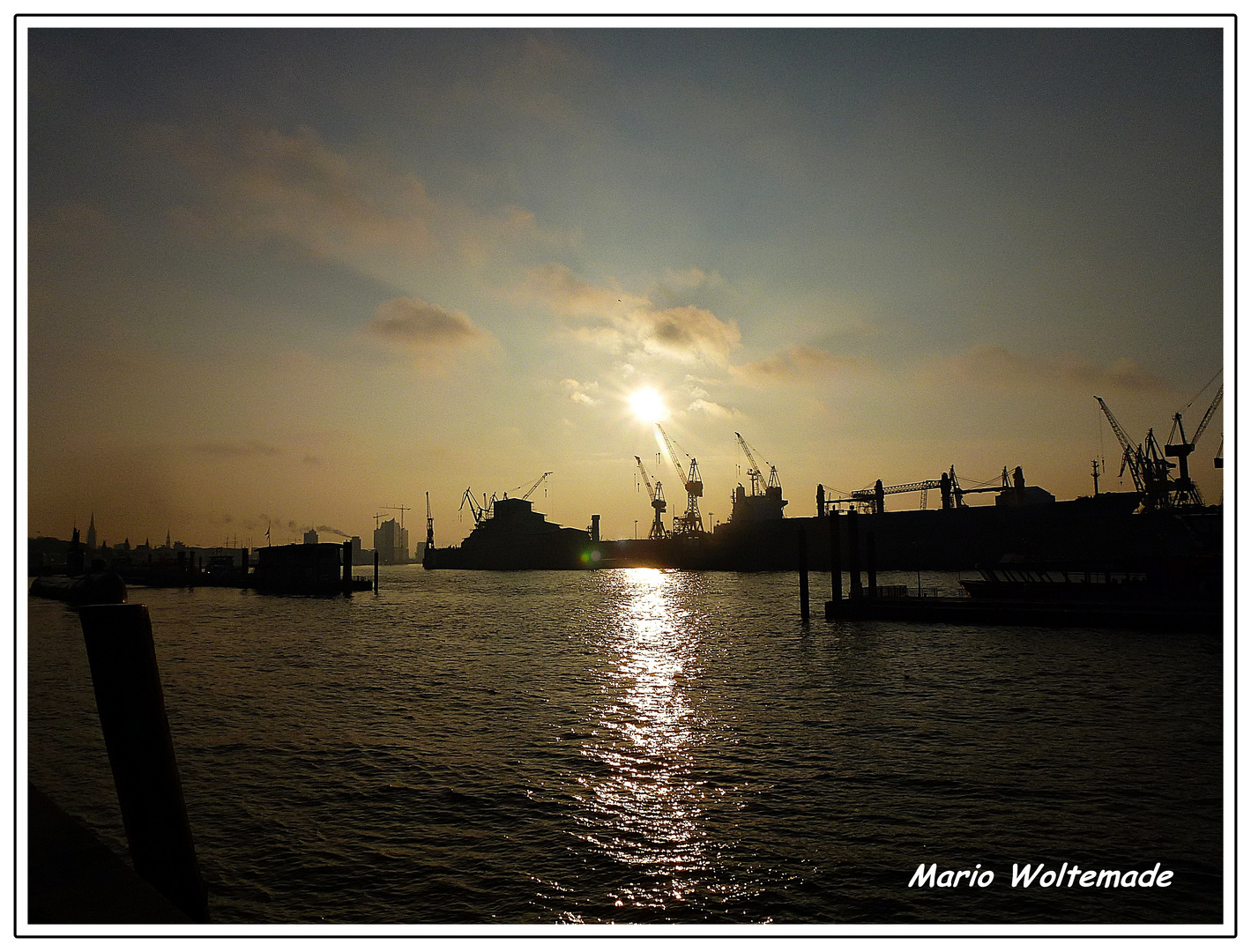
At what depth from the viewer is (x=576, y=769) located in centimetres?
1744

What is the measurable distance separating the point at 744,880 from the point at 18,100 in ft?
44.5

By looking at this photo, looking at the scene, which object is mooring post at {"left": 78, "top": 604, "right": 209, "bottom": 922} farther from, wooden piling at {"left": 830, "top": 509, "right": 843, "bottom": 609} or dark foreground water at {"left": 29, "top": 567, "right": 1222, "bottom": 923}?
wooden piling at {"left": 830, "top": 509, "right": 843, "bottom": 609}

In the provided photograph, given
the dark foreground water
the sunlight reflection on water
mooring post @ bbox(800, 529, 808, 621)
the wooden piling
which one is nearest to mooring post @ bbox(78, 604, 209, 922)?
the dark foreground water

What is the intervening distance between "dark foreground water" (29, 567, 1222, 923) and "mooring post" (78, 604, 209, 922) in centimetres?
269

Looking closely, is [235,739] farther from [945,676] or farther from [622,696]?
[945,676]

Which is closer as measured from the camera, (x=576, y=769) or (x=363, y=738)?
(x=576, y=769)

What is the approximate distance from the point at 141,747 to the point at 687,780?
1162 centimetres

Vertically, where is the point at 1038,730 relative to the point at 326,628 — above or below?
above

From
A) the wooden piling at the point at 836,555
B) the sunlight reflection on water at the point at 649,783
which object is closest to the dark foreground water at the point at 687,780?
the sunlight reflection on water at the point at 649,783

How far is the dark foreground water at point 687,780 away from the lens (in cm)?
1084

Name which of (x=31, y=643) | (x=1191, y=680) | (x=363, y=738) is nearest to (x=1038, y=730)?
(x=1191, y=680)

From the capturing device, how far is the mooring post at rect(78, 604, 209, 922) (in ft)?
25.6

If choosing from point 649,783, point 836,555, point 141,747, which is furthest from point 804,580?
point 141,747

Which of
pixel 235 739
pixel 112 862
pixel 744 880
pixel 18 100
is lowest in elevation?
pixel 235 739
